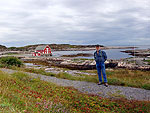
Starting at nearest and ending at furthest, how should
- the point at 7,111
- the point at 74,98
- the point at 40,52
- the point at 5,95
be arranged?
the point at 7,111, the point at 5,95, the point at 74,98, the point at 40,52

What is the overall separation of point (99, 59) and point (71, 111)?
188 inches

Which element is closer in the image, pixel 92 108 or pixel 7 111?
pixel 7 111

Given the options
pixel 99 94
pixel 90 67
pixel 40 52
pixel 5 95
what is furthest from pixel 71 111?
pixel 40 52

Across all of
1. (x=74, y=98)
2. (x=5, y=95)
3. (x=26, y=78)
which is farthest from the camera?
(x=26, y=78)

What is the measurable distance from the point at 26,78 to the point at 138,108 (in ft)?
20.5

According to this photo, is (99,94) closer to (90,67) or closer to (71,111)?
(71,111)

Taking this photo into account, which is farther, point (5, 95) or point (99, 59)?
point (99, 59)

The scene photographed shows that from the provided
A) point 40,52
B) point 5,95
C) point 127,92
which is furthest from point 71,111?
point 40,52

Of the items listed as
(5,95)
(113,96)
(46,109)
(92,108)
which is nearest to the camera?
(46,109)

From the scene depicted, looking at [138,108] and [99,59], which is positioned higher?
[99,59]

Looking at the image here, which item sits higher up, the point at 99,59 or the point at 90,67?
the point at 99,59

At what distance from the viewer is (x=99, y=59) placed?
9.58 m

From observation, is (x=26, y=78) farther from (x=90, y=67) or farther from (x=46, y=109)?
(x=90, y=67)

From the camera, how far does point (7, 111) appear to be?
334 centimetres
